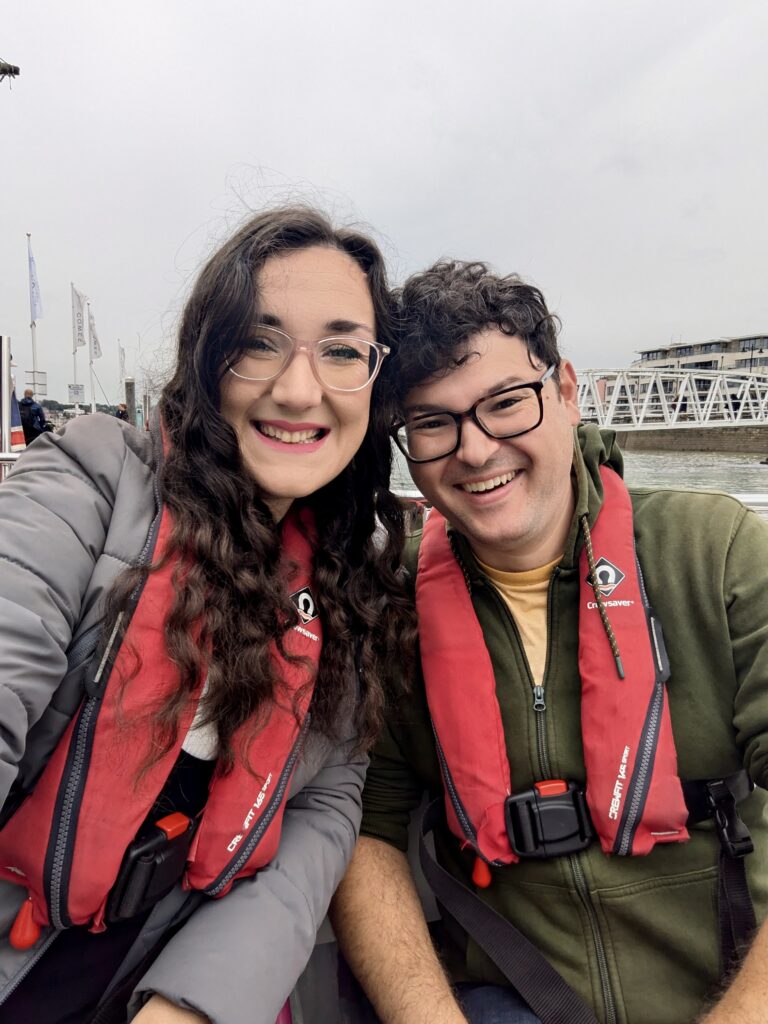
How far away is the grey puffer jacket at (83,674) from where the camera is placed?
105cm

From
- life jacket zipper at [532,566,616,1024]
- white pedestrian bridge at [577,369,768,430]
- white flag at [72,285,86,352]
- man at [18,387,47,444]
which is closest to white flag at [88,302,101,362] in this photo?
white flag at [72,285,86,352]

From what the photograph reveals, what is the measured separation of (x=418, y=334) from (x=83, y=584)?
3.52 feet

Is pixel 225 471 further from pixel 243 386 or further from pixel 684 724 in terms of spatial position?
pixel 684 724

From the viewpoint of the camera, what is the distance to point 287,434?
1.45m

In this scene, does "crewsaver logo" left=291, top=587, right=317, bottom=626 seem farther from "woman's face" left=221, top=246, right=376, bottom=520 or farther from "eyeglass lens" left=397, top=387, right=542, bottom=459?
"eyeglass lens" left=397, top=387, right=542, bottom=459

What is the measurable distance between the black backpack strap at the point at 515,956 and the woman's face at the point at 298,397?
3.66 ft

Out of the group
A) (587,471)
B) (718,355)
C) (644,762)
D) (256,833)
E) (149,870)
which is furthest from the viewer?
(718,355)

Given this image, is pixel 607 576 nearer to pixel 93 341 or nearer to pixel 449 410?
pixel 449 410

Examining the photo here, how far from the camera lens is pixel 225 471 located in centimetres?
142

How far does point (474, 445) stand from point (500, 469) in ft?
0.34

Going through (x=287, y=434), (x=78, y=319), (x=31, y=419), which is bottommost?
(x=31, y=419)

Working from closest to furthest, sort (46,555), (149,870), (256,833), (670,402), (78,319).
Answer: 1. (46,555)
2. (149,870)
3. (256,833)
4. (78,319)
5. (670,402)

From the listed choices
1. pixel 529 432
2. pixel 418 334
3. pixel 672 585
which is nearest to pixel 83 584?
pixel 418 334

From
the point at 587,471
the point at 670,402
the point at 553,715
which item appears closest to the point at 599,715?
the point at 553,715
